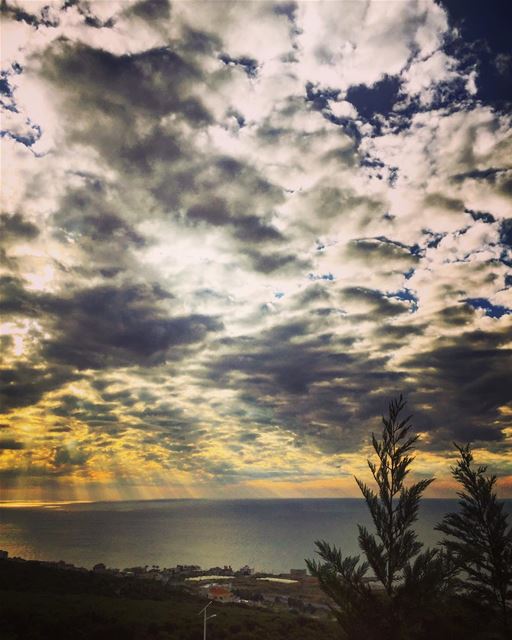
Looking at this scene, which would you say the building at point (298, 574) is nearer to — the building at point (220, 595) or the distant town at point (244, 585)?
the distant town at point (244, 585)

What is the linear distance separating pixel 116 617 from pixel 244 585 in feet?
197

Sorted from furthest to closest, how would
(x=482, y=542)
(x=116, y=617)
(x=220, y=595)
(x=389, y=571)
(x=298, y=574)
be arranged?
(x=298, y=574) < (x=220, y=595) < (x=116, y=617) < (x=482, y=542) < (x=389, y=571)

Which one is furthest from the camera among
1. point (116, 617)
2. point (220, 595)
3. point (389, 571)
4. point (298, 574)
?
point (298, 574)

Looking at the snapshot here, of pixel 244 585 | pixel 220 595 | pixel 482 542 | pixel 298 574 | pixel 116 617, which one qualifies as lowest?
pixel 298 574

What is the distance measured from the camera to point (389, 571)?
1232 cm

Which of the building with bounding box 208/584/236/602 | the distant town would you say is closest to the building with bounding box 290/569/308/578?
the distant town

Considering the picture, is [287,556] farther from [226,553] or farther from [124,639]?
[124,639]

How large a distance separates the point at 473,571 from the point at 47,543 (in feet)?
729

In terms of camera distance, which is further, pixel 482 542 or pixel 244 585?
pixel 244 585

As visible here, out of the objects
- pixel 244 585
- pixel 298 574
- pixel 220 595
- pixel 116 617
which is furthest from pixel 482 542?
pixel 298 574

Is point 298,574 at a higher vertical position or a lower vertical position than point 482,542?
lower

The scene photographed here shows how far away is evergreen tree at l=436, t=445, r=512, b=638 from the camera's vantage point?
18.9m

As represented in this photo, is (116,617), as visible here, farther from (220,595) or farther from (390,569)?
(390,569)

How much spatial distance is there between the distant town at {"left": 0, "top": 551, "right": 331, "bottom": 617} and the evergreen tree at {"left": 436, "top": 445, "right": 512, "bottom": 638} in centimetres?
6065
